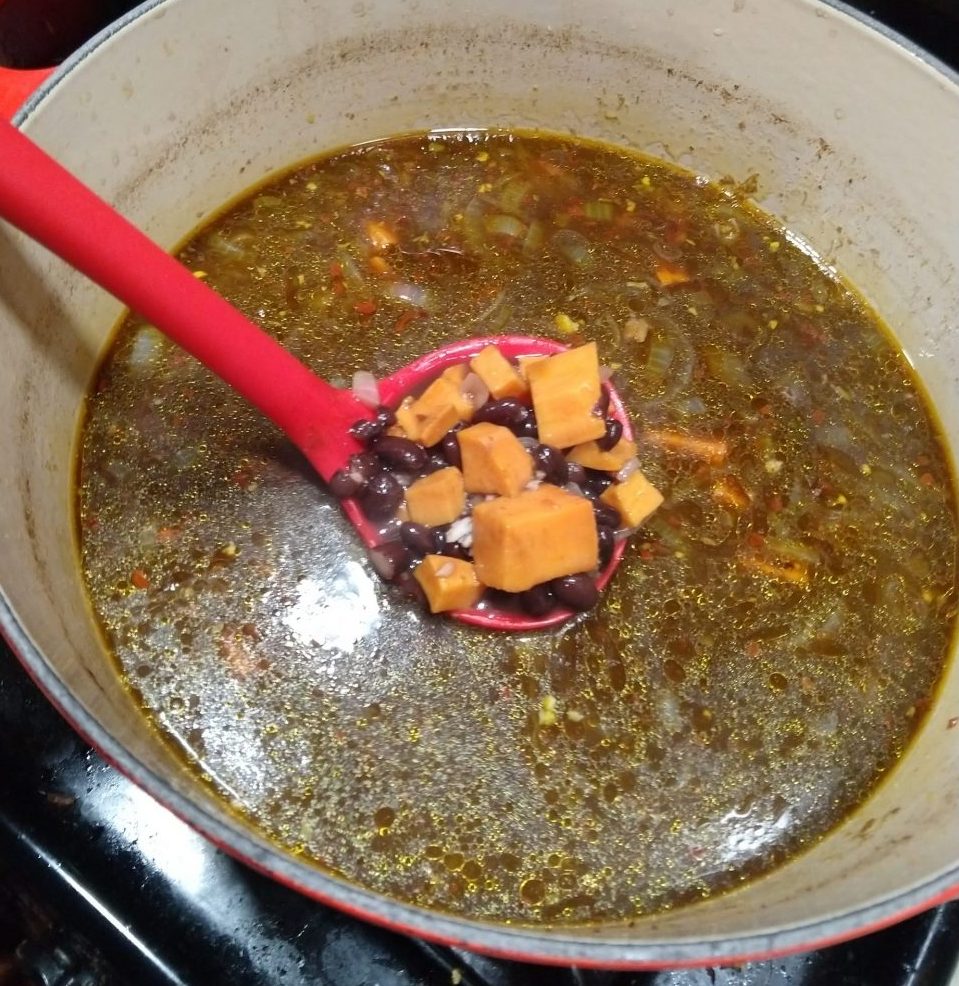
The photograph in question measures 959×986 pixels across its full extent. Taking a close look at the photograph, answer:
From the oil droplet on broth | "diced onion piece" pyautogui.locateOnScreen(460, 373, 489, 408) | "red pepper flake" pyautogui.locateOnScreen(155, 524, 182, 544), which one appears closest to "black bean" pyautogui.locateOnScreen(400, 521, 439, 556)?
"diced onion piece" pyautogui.locateOnScreen(460, 373, 489, 408)

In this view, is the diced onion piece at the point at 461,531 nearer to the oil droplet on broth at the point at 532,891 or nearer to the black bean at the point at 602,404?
the black bean at the point at 602,404

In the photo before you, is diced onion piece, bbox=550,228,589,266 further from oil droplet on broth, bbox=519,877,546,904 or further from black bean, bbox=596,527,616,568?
oil droplet on broth, bbox=519,877,546,904

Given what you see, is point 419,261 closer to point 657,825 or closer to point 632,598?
point 632,598

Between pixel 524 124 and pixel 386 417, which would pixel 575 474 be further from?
pixel 524 124

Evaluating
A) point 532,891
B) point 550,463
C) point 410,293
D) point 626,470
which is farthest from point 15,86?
point 532,891

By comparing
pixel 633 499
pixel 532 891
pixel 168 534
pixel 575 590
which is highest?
pixel 633 499

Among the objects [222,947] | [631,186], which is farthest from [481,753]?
[631,186]

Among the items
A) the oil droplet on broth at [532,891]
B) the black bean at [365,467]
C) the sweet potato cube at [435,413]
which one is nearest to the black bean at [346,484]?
the black bean at [365,467]
